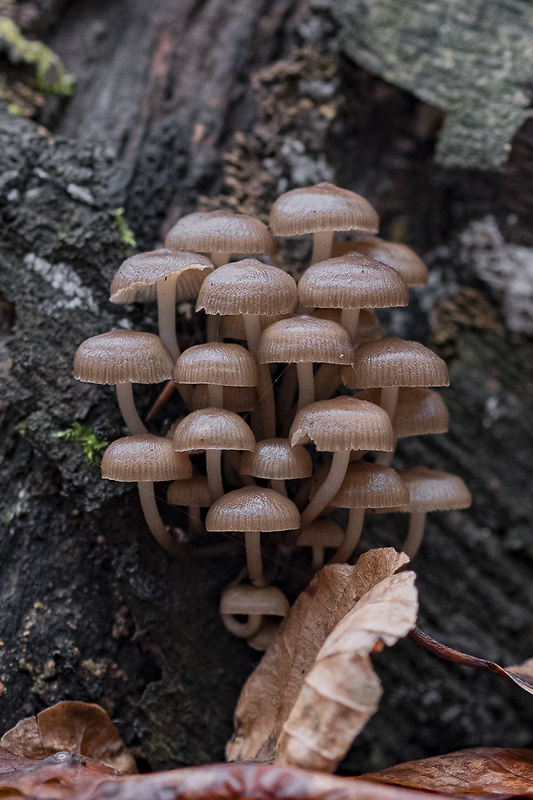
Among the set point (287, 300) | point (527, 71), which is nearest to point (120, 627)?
point (287, 300)

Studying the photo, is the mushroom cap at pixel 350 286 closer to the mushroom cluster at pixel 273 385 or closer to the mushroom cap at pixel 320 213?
the mushroom cluster at pixel 273 385

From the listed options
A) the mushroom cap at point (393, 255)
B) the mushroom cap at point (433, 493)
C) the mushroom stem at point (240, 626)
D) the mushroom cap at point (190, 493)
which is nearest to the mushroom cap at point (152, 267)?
the mushroom cap at point (393, 255)

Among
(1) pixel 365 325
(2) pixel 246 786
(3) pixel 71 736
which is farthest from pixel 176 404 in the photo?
(2) pixel 246 786

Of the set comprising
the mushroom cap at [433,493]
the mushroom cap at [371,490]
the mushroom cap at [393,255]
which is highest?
the mushroom cap at [393,255]

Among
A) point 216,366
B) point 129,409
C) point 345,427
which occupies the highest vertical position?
point 216,366

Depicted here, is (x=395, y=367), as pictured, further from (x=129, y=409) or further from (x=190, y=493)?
(x=129, y=409)

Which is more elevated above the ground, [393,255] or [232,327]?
[393,255]
